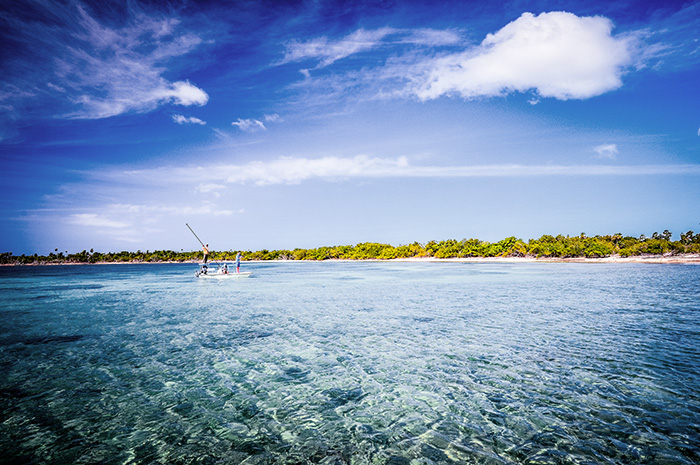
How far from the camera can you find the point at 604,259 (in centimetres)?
12600

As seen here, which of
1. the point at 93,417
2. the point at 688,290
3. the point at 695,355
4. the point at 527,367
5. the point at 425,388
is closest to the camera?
the point at 93,417

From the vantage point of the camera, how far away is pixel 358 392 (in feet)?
32.8

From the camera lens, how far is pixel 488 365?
1208cm

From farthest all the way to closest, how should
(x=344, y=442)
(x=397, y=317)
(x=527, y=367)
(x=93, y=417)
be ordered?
(x=397, y=317)
(x=527, y=367)
(x=93, y=417)
(x=344, y=442)

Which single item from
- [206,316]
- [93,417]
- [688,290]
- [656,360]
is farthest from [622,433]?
[688,290]

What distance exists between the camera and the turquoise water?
6.99m

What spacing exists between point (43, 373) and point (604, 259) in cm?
15459

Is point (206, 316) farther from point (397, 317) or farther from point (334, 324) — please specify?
point (397, 317)

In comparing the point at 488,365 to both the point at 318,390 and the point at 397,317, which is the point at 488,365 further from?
the point at 397,317

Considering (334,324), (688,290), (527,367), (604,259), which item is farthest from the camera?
(604,259)

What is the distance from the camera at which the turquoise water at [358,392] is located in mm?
6988

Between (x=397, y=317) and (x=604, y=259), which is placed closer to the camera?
(x=397, y=317)

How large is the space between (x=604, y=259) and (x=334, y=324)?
14201 cm

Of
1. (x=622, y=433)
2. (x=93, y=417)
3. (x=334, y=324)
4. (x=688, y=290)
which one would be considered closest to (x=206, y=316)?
(x=334, y=324)
